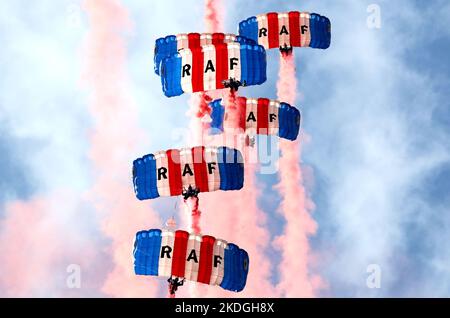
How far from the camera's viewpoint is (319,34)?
98938 mm

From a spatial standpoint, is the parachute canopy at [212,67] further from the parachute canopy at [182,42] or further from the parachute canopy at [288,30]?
Answer: the parachute canopy at [288,30]

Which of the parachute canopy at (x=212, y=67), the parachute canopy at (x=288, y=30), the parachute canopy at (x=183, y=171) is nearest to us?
the parachute canopy at (x=183, y=171)

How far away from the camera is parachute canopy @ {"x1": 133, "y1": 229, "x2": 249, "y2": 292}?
262 ft

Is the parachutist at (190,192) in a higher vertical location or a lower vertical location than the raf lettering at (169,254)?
higher

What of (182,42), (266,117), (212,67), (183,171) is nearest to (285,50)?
(266,117)

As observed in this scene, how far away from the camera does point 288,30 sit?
9844cm

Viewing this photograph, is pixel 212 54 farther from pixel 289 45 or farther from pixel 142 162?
pixel 289 45

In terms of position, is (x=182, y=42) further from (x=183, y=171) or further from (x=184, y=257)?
(x=184, y=257)

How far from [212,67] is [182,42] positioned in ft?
26.1

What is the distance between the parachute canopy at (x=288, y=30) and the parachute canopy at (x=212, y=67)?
12.8 metres

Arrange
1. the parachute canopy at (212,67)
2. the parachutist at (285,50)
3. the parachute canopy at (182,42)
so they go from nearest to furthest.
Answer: the parachute canopy at (212,67)
the parachute canopy at (182,42)
the parachutist at (285,50)

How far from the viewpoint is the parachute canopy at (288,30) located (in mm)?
98312

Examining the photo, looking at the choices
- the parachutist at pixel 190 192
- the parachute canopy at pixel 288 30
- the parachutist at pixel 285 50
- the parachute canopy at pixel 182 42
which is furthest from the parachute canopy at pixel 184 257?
the parachutist at pixel 285 50
